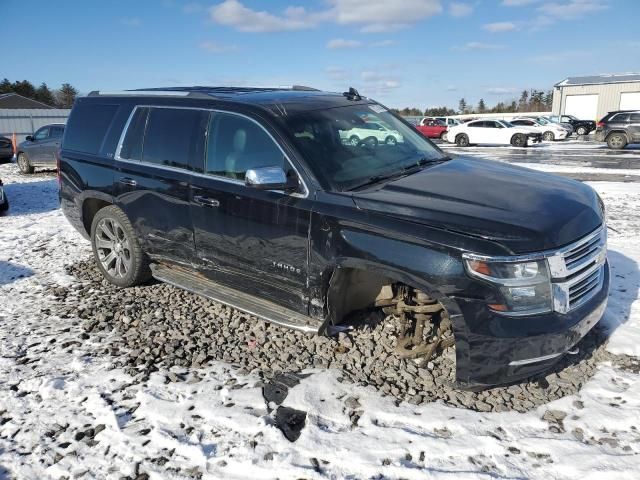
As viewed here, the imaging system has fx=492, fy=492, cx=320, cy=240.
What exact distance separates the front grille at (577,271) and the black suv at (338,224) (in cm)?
1

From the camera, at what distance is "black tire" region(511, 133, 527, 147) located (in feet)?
87.7

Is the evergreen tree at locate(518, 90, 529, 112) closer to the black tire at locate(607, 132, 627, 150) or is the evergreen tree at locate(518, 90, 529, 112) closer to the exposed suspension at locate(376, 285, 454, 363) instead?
the black tire at locate(607, 132, 627, 150)

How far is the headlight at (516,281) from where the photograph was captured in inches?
109

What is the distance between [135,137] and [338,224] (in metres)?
2.63

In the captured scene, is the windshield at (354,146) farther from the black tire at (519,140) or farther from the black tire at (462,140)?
the black tire at (462,140)

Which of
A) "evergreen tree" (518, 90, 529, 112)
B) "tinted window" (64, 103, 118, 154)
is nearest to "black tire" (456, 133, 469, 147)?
"tinted window" (64, 103, 118, 154)

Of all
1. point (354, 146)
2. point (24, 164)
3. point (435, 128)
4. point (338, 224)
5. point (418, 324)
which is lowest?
point (418, 324)

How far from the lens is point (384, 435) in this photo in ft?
9.57

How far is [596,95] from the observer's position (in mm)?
43688

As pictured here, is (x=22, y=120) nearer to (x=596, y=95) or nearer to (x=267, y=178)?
(x=267, y=178)

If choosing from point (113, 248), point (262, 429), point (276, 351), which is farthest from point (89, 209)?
point (262, 429)

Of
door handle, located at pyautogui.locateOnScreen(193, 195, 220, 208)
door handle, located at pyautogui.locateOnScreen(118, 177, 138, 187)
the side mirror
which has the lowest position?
door handle, located at pyautogui.locateOnScreen(193, 195, 220, 208)

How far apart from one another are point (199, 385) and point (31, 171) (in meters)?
15.4

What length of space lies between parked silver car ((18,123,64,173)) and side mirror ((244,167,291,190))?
45.2 ft
